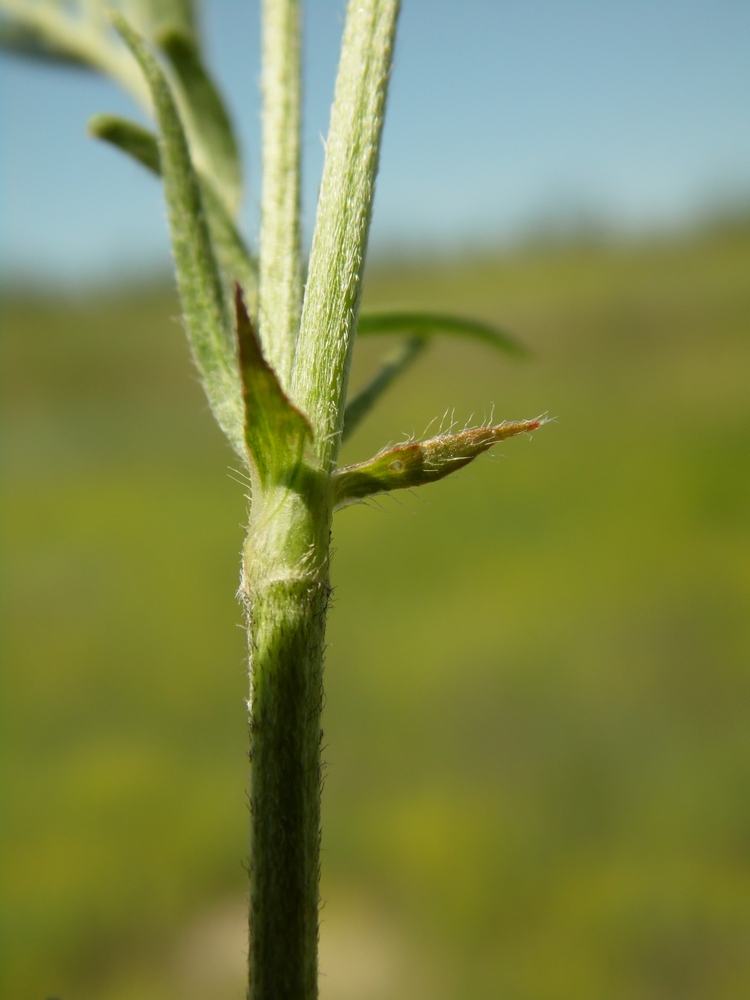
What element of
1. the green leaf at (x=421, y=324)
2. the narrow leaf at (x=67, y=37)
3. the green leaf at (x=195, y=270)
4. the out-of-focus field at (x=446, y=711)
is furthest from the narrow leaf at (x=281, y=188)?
the out-of-focus field at (x=446, y=711)

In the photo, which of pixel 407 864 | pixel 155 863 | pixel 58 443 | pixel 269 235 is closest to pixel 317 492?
pixel 269 235

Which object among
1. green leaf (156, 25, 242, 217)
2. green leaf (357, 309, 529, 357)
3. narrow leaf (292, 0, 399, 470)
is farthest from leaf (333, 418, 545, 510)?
green leaf (156, 25, 242, 217)

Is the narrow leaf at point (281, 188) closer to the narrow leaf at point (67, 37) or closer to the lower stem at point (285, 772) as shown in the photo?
the lower stem at point (285, 772)

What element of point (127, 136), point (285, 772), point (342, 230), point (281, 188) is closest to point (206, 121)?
point (127, 136)

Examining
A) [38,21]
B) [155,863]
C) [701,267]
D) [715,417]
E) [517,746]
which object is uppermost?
[701,267]

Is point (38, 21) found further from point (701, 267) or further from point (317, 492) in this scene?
point (701, 267)

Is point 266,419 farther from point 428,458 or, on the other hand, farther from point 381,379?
point 381,379
